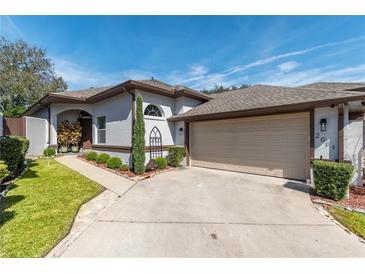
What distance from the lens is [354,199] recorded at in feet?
16.3

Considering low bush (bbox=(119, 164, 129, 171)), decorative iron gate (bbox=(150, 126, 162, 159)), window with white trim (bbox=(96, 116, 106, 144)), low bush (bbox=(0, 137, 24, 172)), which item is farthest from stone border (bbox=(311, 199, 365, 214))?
window with white trim (bbox=(96, 116, 106, 144))

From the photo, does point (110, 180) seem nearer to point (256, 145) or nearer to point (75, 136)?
point (256, 145)

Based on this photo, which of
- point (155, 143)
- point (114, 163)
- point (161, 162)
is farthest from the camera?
point (155, 143)

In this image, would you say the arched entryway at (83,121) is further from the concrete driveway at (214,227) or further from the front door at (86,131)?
the concrete driveway at (214,227)

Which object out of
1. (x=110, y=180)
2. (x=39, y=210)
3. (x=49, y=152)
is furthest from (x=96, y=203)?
(x=49, y=152)

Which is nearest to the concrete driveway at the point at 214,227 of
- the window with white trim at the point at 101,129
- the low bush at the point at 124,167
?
the low bush at the point at 124,167

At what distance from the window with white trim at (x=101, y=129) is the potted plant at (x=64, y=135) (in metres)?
3.25

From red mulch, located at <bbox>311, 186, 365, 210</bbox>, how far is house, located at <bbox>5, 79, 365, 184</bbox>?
44 cm

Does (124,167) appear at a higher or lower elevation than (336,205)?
higher

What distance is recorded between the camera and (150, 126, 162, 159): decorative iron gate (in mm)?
8984

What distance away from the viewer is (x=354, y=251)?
108 inches

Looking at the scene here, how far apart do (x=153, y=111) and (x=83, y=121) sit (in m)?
7.43
